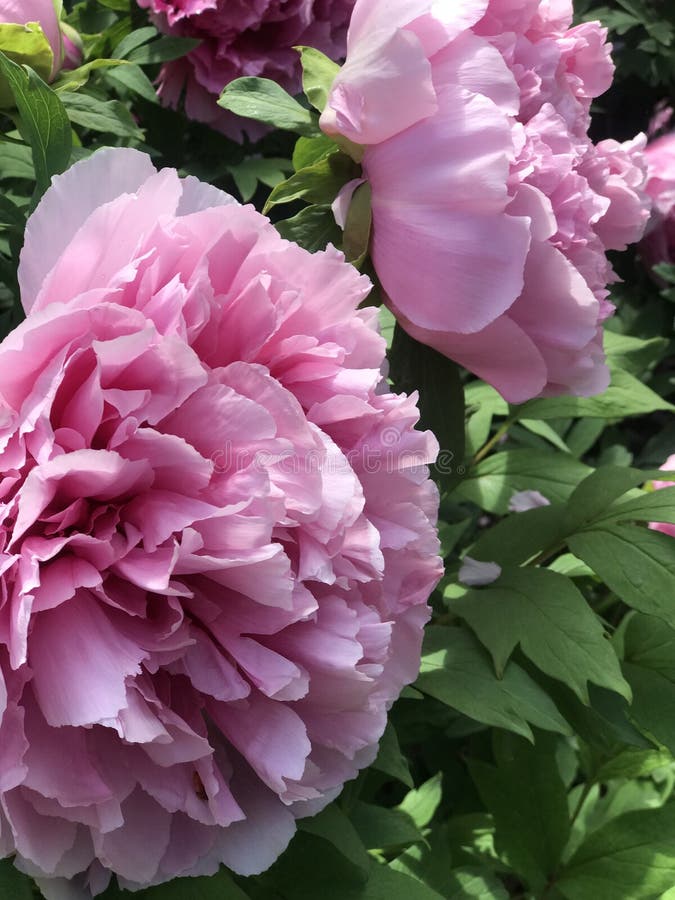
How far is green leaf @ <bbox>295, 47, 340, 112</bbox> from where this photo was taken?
545 millimetres

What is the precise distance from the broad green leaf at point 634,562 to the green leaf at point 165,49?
46cm

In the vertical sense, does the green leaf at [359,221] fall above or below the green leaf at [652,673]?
above

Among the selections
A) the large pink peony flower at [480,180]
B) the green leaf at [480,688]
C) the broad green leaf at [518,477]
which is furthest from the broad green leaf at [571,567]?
the large pink peony flower at [480,180]

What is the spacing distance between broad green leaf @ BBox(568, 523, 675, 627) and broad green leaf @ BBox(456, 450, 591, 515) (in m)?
0.14

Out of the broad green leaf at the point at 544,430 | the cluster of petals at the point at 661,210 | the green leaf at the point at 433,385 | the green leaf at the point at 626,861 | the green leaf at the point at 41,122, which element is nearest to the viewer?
the green leaf at the point at 41,122

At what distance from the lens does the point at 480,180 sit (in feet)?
1.63

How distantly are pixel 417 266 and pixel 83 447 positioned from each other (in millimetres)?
209

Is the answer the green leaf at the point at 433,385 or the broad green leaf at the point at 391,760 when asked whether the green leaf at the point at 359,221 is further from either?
the broad green leaf at the point at 391,760

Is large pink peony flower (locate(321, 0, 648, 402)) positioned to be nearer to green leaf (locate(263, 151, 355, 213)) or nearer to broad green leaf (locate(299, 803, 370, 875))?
green leaf (locate(263, 151, 355, 213))

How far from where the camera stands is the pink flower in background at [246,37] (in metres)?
0.80

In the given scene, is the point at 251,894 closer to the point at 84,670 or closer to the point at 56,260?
the point at 84,670

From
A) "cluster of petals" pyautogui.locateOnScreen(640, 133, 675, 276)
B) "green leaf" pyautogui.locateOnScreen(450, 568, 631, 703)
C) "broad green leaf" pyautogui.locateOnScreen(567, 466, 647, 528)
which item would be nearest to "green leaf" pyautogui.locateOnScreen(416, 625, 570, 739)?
"green leaf" pyautogui.locateOnScreen(450, 568, 631, 703)

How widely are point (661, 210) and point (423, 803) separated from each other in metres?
0.76

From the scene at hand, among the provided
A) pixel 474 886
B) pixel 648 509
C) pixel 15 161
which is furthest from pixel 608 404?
pixel 15 161
